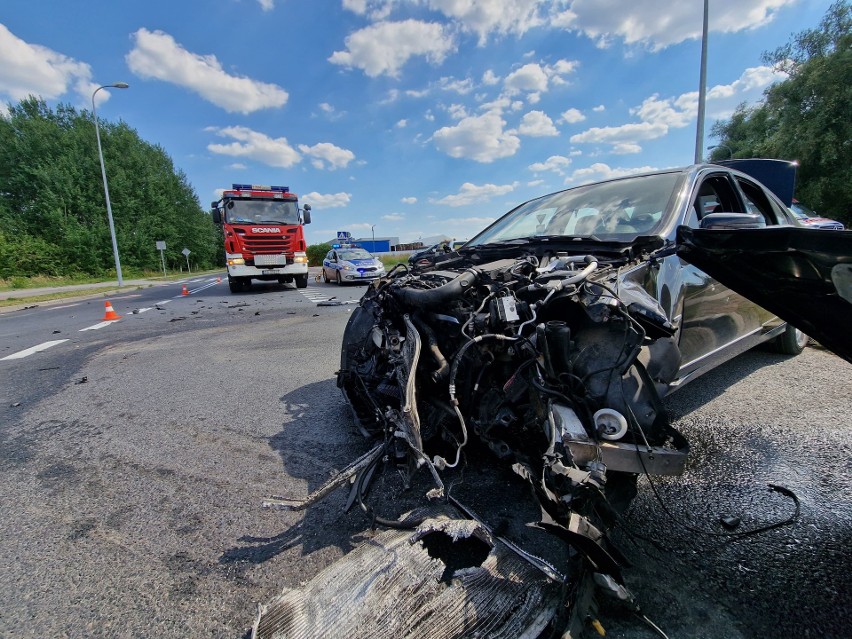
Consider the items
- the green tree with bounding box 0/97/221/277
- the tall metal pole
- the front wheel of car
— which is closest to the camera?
the front wheel of car

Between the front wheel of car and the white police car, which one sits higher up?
the white police car

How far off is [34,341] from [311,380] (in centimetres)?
617

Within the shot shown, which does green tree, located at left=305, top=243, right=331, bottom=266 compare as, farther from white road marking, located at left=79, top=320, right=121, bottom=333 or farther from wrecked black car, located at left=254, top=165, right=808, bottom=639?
wrecked black car, located at left=254, top=165, right=808, bottom=639

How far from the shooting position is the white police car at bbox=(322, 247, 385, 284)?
51.7ft

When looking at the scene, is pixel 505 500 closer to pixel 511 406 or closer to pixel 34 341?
pixel 511 406

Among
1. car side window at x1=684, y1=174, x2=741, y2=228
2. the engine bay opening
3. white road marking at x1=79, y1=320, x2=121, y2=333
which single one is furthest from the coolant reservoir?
white road marking at x1=79, y1=320, x2=121, y2=333

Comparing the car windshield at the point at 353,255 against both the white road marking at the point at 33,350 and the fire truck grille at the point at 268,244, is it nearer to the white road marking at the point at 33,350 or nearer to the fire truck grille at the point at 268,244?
the fire truck grille at the point at 268,244

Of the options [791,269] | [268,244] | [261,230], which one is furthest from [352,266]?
[791,269]

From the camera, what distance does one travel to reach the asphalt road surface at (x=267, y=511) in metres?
1.51

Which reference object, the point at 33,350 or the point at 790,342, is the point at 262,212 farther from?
the point at 790,342

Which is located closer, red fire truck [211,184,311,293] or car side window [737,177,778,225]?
car side window [737,177,778,225]

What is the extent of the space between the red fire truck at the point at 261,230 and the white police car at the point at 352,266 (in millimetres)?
2123

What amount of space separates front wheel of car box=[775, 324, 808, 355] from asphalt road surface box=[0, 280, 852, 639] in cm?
15

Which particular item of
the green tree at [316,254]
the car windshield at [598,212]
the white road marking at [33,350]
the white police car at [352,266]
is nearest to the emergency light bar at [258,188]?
the white police car at [352,266]
